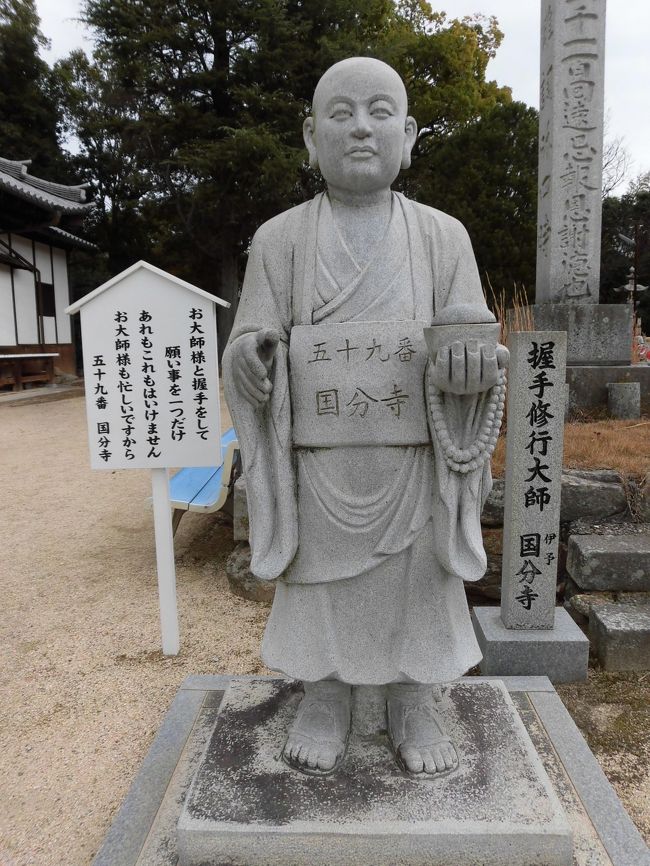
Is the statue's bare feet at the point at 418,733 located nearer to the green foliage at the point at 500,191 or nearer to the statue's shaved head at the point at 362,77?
the statue's shaved head at the point at 362,77

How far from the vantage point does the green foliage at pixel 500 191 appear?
13.5 m

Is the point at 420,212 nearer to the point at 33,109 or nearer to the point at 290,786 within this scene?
the point at 290,786

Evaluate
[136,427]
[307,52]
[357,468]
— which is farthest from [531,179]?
[357,468]

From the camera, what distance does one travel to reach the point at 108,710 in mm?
3027

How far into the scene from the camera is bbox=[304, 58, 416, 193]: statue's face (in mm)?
1811

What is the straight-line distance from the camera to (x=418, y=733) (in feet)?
6.72

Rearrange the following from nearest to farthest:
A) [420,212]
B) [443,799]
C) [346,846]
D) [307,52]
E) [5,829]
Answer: [346,846]
[443,799]
[420,212]
[5,829]
[307,52]

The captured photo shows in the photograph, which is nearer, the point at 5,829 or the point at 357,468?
the point at 357,468

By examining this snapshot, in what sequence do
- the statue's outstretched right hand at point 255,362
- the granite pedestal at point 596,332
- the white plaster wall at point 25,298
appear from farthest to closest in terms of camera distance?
the white plaster wall at point 25,298 → the granite pedestal at point 596,332 → the statue's outstretched right hand at point 255,362

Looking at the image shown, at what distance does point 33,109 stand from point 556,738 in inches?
843

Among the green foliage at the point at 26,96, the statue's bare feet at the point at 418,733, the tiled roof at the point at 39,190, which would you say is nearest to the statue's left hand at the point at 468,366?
the statue's bare feet at the point at 418,733

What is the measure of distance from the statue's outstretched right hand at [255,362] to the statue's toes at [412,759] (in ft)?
3.96

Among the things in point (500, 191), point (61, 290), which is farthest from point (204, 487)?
point (61, 290)

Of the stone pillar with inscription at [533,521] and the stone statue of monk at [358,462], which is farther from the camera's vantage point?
the stone pillar with inscription at [533,521]
